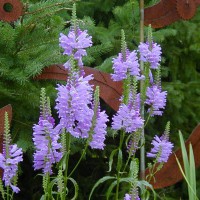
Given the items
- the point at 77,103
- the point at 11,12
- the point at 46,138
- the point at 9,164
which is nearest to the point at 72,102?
Result: the point at 77,103

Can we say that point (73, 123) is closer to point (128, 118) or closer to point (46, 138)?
point (46, 138)

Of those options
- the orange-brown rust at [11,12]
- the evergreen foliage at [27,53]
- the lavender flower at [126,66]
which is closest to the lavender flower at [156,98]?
the lavender flower at [126,66]

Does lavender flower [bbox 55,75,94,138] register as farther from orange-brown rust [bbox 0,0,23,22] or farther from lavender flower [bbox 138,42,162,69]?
orange-brown rust [bbox 0,0,23,22]

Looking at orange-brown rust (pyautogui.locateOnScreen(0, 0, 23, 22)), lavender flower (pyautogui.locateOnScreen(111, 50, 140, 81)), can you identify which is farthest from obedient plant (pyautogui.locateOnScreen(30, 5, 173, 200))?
orange-brown rust (pyautogui.locateOnScreen(0, 0, 23, 22))

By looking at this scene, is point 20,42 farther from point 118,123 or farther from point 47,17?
Answer: point 118,123

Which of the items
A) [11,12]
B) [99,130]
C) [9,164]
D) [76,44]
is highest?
[11,12]

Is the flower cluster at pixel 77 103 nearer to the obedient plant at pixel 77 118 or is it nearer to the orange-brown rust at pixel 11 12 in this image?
the obedient plant at pixel 77 118
